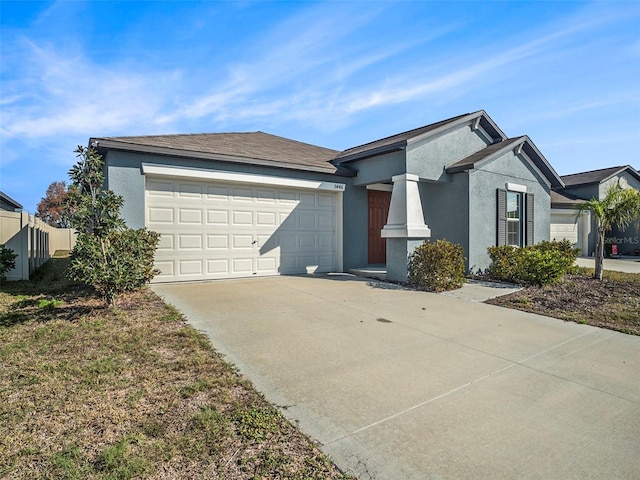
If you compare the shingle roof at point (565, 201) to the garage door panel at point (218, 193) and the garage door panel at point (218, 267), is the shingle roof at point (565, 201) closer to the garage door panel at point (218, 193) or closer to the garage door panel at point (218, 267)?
the garage door panel at point (218, 193)

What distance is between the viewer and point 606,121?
9.54 m

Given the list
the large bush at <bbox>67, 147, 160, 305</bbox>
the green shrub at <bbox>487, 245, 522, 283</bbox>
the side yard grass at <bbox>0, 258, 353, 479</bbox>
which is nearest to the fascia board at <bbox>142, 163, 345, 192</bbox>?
the large bush at <bbox>67, 147, 160, 305</bbox>

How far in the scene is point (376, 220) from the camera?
12.3m

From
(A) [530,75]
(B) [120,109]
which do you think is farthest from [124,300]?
(A) [530,75]

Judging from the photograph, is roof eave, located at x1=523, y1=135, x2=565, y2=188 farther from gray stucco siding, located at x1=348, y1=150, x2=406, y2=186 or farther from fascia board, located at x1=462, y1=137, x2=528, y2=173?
gray stucco siding, located at x1=348, y1=150, x2=406, y2=186

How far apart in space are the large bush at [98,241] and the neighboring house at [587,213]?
18238mm

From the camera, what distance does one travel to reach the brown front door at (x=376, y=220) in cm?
1218

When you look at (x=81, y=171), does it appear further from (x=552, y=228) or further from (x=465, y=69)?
(x=552, y=228)

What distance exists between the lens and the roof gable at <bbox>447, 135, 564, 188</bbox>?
404 inches

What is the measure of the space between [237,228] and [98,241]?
13.2 feet

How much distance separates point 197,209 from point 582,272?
11851mm

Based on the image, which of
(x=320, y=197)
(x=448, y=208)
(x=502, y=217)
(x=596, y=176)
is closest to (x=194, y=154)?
(x=320, y=197)

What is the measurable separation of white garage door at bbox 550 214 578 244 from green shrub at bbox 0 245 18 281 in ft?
68.8

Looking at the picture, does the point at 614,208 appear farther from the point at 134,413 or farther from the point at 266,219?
the point at 134,413
